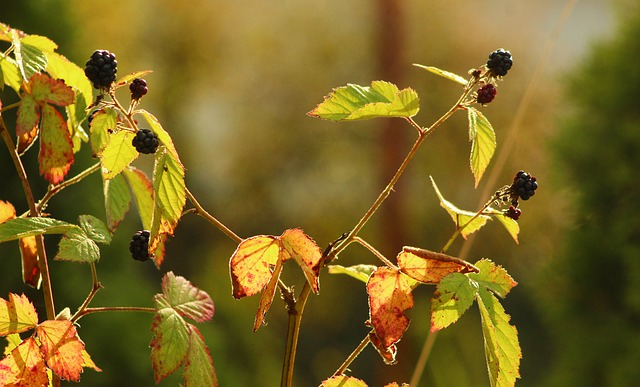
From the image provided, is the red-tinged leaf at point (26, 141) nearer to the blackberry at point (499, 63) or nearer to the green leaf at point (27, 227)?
the green leaf at point (27, 227)

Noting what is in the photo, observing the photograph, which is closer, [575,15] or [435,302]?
[435,302]

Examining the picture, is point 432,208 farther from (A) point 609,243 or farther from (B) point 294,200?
(A) point 609,243

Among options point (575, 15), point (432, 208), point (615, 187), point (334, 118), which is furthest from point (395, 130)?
point (334, 118)

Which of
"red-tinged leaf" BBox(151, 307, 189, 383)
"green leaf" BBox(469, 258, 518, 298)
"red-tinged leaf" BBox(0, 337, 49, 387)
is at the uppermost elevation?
"green leaf" BBox(469, 258, 518, 298)

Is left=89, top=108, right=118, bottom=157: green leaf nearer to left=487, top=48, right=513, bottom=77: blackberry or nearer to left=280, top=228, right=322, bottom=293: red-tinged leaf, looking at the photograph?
left=280, top=228, right=322, bottom=293: red-tinged leaf

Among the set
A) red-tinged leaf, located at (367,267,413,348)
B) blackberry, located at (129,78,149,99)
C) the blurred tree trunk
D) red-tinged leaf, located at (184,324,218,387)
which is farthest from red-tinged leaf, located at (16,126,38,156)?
the blurred tree trunk

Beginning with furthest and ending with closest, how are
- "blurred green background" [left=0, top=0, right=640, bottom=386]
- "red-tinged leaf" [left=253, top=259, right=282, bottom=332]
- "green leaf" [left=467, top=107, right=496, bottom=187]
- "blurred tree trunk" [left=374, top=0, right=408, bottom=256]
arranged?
"blurred green background" [left=0, top=0, right=640, bottom=386] < "blurred tree trunk" [left=374, top=0, right=408, bottom=256] < "green leaf" [left=467, top=107, right=496, bottom=187] < "red-tinged leaf" [left=253, top=259, right=282, bottom=332]

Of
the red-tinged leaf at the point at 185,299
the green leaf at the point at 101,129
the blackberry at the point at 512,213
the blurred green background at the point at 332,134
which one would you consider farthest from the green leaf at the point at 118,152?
the blurred green background at the point at 332,134
